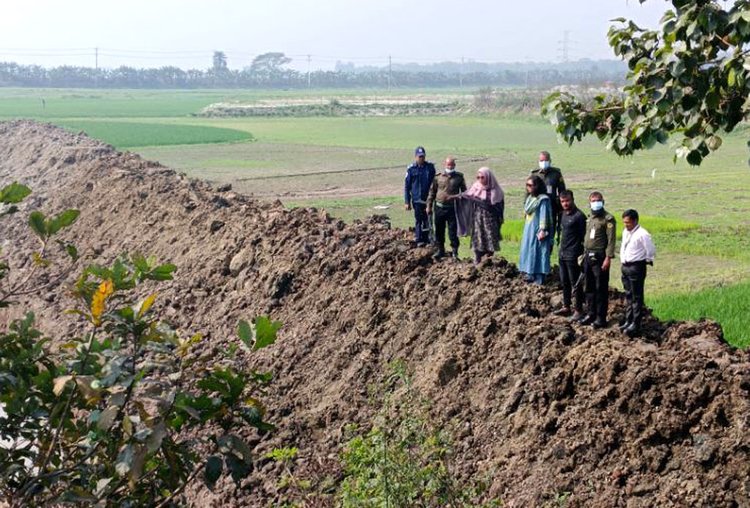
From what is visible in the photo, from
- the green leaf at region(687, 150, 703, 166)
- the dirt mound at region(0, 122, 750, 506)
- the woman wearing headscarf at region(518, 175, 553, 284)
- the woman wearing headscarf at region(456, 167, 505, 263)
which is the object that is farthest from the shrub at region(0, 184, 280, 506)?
the woman wearing headscarf at region(456, 167, 505, 263)

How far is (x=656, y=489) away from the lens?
630cm

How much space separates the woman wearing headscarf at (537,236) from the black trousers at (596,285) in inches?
50.6

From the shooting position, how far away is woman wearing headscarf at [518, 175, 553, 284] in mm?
10531

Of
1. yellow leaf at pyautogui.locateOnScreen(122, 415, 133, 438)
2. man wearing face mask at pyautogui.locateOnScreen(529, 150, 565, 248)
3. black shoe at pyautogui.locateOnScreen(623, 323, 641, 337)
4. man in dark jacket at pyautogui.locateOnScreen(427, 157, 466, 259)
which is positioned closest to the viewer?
yellow leaf at pyautogui.locateOnScreen(122, 415, 133, 438)

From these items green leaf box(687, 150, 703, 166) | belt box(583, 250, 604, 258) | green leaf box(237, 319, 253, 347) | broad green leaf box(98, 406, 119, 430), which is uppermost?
green leaf box(687, 150, 703, 166)

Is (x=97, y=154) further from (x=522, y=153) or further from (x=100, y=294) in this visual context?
(x=100, y=294)

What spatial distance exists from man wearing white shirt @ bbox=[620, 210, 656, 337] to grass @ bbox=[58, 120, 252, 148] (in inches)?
1394

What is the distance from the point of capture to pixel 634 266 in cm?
894

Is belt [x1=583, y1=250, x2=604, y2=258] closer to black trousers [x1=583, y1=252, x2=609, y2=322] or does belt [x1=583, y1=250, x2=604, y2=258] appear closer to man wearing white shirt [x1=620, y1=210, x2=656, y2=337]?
black trousers [x1=583, y1=252, x2=609, y2=322]

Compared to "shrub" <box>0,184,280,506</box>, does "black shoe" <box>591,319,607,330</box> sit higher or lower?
lower

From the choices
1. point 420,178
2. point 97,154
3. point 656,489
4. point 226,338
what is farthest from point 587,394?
point 97,154

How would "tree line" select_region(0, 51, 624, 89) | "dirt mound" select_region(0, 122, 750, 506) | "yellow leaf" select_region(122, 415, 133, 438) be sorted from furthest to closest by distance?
1. "tree line" select_region(0, 51, 624, 89)
2. "dirt mound" select_region(0, 122, 750, 506)
3. "yellow leaf" select_region(122, 415, 133, 438)

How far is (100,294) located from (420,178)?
9.65 m

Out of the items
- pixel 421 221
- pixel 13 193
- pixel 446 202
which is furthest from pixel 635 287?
pixel 13 193
